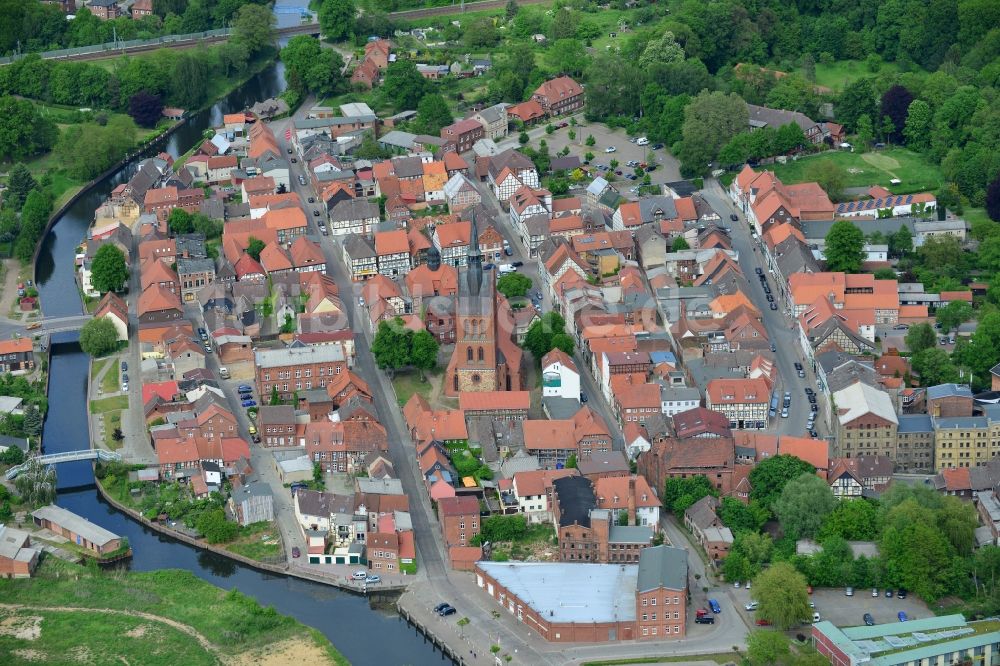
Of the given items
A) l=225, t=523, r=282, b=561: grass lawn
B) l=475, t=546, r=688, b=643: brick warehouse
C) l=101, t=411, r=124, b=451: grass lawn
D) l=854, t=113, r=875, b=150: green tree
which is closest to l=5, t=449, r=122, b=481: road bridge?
l=101, t=411, r=124, b=451: grass lawn

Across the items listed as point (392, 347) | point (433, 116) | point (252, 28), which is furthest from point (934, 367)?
point (252, 28)

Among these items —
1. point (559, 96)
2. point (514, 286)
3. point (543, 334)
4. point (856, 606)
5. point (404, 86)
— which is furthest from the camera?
point (404, 86)

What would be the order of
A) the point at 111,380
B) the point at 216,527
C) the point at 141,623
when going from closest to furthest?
the point at 141,623 < the point at 216,527 < the point at 111,380

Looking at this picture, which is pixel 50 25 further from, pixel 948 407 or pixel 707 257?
pixel 948 407

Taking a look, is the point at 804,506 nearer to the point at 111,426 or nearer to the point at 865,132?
the point at 111,426

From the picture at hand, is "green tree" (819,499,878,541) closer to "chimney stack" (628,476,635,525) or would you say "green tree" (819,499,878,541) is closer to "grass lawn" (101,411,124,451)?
"chimney stack" (628,476,635,525)

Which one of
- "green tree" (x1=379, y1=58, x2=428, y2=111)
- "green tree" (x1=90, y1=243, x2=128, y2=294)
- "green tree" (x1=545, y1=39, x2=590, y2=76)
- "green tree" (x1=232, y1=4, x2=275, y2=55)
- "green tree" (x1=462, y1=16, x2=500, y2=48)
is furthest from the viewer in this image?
"green tree" (x1=232, y1=4, x2=275, y2=55)

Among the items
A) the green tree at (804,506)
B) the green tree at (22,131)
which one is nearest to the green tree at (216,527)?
the green tree at (804,506)
